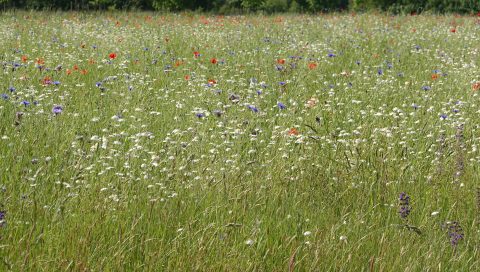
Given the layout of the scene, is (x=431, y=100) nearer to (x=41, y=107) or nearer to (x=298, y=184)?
(x=298, y=184)

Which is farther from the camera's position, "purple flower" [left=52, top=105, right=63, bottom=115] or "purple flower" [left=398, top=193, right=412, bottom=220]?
"purple flower" [left=52, top=105, right=63, bottom=115]

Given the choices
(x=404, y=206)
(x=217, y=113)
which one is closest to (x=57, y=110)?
(x=217, y=113)

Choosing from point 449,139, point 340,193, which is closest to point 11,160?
point 340,193

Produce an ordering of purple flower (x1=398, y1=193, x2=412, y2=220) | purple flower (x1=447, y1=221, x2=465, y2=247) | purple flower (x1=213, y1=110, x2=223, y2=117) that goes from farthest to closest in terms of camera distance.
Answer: purple flower (x1=213, y1=110, x2=223, y2=117) → purple flower (x1=398, y1=193, x2=412, y2=220) → purple flower (x1=447, y1=221, x2=465, y2=247)

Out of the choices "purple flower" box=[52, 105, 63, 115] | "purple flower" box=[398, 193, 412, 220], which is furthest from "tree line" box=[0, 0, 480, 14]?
"purple flower" box=[398, 193, 412, 220]

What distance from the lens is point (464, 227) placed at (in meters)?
2.89

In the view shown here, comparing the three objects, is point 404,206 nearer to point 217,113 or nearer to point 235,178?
point 235,178

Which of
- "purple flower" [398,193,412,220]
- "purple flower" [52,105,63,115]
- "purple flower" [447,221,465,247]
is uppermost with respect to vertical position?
"purple flower" [52,105,63,115]

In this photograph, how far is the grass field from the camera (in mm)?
2457

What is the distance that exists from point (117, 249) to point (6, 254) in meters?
0.40

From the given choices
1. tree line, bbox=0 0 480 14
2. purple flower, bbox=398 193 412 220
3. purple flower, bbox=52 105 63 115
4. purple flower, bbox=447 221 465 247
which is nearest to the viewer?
purple flower, bbox=447 221 465 247

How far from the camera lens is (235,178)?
308cm

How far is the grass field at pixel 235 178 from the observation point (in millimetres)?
2457

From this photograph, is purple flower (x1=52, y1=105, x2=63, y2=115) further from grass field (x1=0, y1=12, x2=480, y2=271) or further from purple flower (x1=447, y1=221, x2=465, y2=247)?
purple flower (x1=447, y1=221, x2=465, y2=247)
